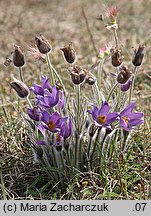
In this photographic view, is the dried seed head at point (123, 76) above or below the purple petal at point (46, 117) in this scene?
above

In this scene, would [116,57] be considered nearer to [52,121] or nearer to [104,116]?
[104,116]

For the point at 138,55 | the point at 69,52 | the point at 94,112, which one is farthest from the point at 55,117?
the point at 138,55

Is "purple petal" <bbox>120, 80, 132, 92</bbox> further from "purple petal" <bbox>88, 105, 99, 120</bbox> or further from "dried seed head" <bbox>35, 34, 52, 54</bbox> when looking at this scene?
"dried seed head" <bbox>35, 34, 52, 54</bbox>

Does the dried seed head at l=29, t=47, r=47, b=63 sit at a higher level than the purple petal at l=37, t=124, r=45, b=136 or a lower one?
higher

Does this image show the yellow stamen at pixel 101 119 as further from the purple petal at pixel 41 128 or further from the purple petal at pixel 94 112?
the purple petal at pixel 41 128

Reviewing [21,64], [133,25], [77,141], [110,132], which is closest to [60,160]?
[77,141]

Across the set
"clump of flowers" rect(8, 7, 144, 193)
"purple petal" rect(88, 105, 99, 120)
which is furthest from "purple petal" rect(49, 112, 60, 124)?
"purple petal" rect(88, 105, 99, 120)

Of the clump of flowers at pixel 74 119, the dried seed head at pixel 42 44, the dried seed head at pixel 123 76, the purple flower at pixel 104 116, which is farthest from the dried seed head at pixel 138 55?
the dried seed head at pixel 42 44
